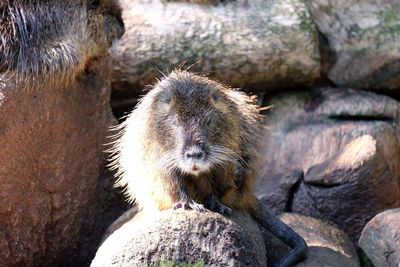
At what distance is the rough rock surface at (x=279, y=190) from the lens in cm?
586

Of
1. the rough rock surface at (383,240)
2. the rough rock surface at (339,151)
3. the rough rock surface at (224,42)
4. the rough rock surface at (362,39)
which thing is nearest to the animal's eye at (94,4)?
the rough rock surface at (224,42)

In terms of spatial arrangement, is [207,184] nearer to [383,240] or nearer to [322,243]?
[322,243]

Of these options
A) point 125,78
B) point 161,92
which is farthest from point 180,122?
point 125,78

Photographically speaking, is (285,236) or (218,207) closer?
(218,207)

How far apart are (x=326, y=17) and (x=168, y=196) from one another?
4071mm

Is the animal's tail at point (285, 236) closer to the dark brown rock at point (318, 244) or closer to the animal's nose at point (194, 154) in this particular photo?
the dark brown rock at point (318, 244)

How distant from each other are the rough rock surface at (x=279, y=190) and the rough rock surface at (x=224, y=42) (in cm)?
135

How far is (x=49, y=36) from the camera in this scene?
201 inches

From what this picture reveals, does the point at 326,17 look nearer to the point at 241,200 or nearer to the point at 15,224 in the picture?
the point at 241,200

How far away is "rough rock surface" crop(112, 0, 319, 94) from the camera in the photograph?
666cm

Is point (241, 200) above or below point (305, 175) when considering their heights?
above

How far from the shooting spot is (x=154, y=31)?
6.74 metres

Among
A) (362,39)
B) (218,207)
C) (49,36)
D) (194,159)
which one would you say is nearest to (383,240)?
(218,207)

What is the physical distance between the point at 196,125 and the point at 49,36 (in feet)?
5.97
